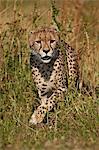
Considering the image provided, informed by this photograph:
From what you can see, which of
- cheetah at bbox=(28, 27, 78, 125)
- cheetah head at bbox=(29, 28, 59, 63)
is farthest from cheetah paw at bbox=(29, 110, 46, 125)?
cheetah head at bbox=(29, 28, 59, 63)

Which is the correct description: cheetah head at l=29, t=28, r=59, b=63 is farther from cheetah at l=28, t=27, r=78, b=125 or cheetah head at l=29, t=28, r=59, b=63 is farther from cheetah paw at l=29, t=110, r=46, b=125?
cheetah paw at l=29, t=110, r=46, b=125

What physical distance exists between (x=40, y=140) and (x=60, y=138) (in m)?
0.17

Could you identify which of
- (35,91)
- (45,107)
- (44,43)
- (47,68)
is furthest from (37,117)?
(44,43)

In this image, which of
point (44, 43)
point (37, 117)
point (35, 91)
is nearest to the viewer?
point (37, 117)

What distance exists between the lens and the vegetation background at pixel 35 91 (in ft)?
16.8

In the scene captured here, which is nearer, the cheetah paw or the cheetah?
the cheetah paw

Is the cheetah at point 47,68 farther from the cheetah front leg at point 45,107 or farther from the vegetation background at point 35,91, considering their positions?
the vegetation background at point 35,91

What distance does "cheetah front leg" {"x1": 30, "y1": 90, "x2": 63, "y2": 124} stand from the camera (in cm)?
628

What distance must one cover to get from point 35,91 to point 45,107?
25 cm

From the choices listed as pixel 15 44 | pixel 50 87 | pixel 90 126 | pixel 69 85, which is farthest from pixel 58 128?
pixel 15 44

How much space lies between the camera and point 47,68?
6652mm

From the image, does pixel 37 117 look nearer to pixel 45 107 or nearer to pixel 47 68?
pixel 45 107

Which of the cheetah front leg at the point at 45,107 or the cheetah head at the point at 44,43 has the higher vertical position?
the cheetah head at the point at 44,43

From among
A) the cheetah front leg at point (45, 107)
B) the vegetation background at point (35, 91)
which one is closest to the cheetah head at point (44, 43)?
the vegetation background at point (35, 91)
